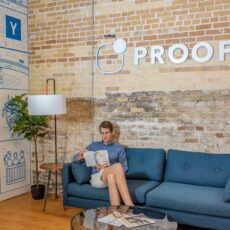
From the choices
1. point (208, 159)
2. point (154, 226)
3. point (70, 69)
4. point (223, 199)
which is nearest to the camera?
point (154, 226)

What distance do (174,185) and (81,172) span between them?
1114 mm

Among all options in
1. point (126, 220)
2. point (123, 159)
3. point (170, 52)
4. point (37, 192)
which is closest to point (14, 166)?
point (37, 192)

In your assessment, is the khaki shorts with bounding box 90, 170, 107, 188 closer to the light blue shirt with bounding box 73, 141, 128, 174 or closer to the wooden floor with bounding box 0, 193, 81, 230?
the light blue shirt with bounding box 73, 141, 128, 174

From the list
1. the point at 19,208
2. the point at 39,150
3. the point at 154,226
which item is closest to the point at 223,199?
the point at 154,226

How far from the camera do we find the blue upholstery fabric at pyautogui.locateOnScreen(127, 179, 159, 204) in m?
3.56

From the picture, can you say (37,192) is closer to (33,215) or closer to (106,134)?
(33,215)

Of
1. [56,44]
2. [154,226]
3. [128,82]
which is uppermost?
[56,44]

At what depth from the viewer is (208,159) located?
12.5 feet

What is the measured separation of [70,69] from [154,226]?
112 inches

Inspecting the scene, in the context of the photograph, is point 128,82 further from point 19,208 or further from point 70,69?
point 19,208

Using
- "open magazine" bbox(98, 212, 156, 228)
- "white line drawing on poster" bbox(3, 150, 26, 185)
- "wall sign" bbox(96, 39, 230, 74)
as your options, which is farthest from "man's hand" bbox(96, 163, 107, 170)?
"white line drawing on poster" bbox(3, 150, 26, 185)

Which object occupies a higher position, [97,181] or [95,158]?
[95,158]

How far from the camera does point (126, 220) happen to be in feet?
8.87

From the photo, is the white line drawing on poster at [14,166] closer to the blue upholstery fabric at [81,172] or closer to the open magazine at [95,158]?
the blue upholstery fabric at [81,172]
